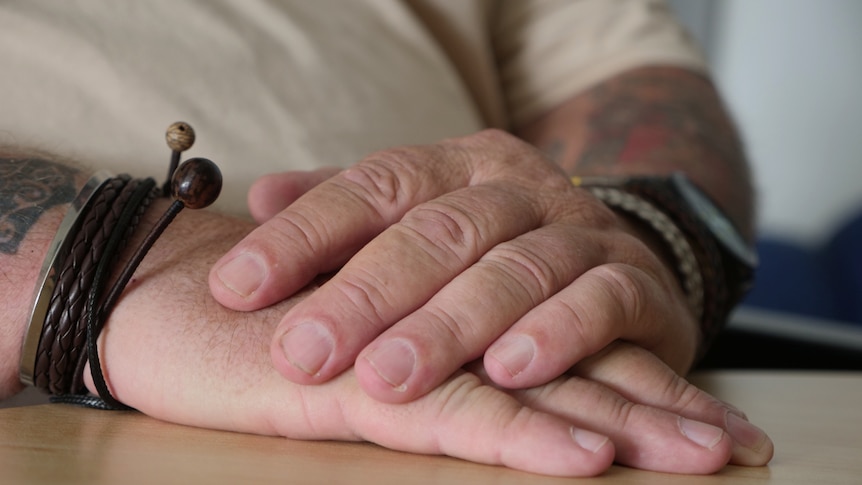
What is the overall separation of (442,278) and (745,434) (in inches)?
8.9

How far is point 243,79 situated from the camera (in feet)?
3.41

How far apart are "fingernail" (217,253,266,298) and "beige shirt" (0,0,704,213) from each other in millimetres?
273

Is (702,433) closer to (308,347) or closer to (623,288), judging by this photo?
(623,288)

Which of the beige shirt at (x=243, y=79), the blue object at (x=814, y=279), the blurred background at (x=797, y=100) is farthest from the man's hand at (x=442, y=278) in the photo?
the blurred background at (x=797, y=100)

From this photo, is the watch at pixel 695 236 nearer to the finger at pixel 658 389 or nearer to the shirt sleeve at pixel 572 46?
the finger at pixel 658 389

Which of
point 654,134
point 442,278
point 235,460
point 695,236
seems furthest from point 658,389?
point 654,134

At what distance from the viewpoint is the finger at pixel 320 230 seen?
61 centimetres

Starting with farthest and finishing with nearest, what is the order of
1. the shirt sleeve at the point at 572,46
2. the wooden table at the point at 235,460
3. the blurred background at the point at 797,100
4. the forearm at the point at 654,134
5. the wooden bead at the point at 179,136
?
the blurred background at the point at 797,100, the shirt sleeve at the point at 572,46, the forearm at the point at 654,134, the wooden bead at the point at 179,136, the wooden table at the point at 235,460

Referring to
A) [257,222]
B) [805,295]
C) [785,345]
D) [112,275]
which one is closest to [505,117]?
[785,345]

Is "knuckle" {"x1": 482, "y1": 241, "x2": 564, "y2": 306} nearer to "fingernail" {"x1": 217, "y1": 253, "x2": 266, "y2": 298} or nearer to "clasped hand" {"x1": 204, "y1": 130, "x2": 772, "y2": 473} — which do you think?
"clasped hand" {"x1": 204, "y1": 130, "x2": 772, "y2": 473}

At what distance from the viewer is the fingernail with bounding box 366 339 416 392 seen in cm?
54

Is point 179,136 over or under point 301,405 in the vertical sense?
over

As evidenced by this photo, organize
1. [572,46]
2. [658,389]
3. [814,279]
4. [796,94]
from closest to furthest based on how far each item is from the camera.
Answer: [658,389]
[572,46]
[814,279]
[796,94]

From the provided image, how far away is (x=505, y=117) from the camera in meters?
1.63
